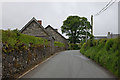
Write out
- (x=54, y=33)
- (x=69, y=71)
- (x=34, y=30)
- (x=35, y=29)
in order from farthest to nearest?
(x=54, y=33) → (x=34, y=30) → (x=35, y=29) → (x=69, y=71)

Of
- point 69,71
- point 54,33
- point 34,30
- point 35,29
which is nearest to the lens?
point 69,71

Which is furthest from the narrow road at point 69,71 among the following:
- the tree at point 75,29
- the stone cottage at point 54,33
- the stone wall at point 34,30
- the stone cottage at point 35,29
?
the tree at point 75,29

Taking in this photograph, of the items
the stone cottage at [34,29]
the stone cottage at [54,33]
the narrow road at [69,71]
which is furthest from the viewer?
the stone cottage at [54,33]

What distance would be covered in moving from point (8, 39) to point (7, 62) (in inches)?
45.9

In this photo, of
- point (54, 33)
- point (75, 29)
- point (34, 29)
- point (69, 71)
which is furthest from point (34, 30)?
point (75, 29)

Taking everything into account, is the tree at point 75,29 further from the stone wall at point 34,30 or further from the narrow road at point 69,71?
the narrow road at point 69,71

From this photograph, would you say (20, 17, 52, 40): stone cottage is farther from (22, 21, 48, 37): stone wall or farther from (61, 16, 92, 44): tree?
(61, 16, 92, 44): tree

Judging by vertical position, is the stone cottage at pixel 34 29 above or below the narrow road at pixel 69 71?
above

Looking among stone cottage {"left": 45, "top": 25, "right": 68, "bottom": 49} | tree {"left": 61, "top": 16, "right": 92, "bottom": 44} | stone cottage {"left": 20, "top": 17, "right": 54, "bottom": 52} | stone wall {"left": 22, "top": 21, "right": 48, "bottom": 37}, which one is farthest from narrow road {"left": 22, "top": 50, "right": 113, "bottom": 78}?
tree {"left": 61, "top": 16, "right": 92, "bottom": 44}

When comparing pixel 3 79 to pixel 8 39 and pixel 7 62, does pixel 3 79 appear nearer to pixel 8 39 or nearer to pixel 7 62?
pixel 7 62

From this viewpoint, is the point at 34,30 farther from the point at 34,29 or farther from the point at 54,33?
the point at 54,33

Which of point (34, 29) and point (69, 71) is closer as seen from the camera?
point (69, 71)

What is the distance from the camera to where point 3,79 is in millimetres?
6133

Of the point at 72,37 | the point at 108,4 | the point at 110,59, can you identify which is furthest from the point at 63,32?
the point at 110,59
